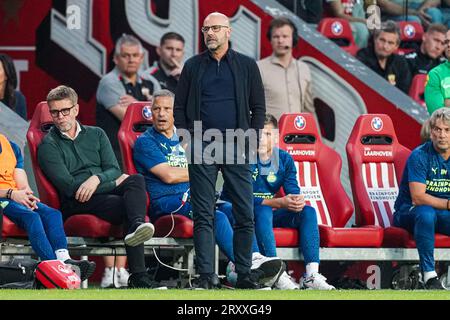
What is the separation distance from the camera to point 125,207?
1074 centimetres

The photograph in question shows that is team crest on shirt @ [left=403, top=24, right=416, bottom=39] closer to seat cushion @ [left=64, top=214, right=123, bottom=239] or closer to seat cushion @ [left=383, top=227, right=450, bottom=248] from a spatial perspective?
seat cushion @ [left=383, top=227, right=450, bottom=248]

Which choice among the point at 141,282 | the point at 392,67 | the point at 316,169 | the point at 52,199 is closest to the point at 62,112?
the point at 52,199

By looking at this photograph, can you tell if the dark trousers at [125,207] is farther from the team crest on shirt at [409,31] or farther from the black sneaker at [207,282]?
the team crest on shirt at [409,31]

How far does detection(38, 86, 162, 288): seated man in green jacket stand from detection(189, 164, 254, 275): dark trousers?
81cm

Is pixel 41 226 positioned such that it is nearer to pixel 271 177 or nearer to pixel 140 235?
pixel 140 235

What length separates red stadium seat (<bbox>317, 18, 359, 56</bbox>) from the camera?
14.8 m

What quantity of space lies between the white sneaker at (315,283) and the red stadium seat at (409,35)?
16.9 feet

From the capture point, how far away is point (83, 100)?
13.8m

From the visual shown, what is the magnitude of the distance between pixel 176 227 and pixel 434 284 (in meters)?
2.06
